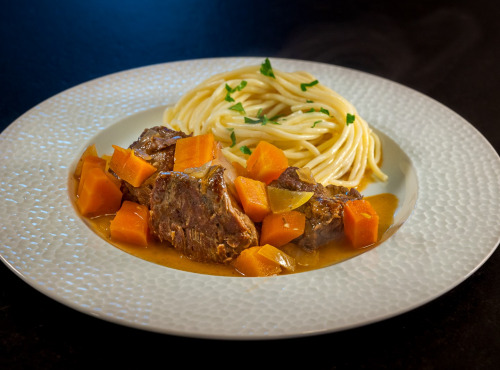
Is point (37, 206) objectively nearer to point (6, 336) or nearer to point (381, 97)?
point (6, 336)

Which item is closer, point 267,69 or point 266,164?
point 266,164

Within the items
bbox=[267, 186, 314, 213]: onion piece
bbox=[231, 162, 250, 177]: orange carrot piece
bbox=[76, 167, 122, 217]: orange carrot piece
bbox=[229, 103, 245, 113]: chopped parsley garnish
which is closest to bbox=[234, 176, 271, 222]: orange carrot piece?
bbox=[267, 186, 314, 213]: onion piece

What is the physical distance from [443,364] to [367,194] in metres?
2.14

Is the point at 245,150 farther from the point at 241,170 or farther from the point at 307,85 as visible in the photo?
the point at 307,85

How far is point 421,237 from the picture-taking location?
4.39 meters

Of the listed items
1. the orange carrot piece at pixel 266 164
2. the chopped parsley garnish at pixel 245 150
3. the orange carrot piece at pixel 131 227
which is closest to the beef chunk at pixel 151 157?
the orange carrot piece at pixel 131 227

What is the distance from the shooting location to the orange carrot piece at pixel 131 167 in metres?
4.85

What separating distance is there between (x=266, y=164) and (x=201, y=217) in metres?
0.81

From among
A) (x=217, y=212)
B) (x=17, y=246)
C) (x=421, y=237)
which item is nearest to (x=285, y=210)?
(x=217, y=212)

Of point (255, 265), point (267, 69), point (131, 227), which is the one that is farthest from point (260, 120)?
point (255, 265)

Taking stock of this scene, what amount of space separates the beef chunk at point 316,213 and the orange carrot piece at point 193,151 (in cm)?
56

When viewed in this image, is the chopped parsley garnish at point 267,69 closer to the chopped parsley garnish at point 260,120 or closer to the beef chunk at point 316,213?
the chopped parsley garnish at point 260,120

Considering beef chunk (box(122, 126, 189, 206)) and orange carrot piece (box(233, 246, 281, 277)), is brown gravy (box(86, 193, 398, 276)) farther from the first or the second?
beef chunk (box(122, 126, 189, 206))

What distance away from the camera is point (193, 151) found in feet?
15.9
